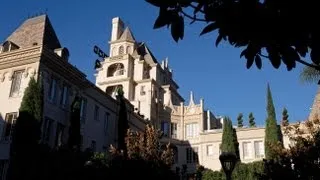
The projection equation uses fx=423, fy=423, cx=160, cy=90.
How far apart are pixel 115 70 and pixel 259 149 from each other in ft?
72.4

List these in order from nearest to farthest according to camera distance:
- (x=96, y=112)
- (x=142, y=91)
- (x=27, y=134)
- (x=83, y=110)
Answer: (x=27, y=134), (x=83, y=110), (x=96, y=112), (x=142, y=91)

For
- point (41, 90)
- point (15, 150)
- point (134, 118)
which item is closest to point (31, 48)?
point (41, 90)

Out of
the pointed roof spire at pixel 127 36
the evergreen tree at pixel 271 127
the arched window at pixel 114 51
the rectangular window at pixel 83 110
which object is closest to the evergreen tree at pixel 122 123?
the rectangular window at pixel 83 110

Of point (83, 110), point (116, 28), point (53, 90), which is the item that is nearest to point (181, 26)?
point (53, 90)

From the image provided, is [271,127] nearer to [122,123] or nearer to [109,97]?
[122,123]

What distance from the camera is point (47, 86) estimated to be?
31031 millimetres

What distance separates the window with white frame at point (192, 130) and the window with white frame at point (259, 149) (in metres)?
8.01

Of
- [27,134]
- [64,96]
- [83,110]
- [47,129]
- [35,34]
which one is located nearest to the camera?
[27,134]

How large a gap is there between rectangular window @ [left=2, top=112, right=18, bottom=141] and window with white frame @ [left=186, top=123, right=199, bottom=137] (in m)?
27.8

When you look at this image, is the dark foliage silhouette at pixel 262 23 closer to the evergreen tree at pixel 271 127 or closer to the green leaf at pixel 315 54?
the green leaf at pixel 315 54

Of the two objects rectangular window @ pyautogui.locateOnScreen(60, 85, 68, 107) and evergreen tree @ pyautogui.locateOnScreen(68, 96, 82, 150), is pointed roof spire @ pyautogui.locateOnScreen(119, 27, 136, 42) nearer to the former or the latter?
rectangular window @ pyautogui.locateOnScreen(60, 85, 68, 107)

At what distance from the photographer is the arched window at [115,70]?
56812 millimetres

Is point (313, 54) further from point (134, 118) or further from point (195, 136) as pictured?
point (195, 136)

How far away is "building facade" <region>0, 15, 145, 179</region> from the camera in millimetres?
30359
